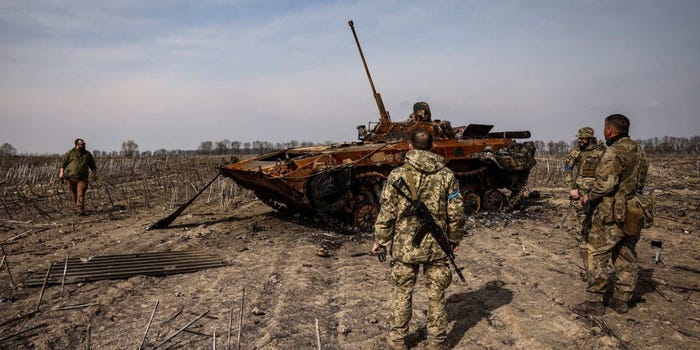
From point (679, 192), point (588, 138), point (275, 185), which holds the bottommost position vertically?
point (679, 192)

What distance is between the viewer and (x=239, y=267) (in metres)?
6.26

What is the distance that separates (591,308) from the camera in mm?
4457

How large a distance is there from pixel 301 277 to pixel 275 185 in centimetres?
271

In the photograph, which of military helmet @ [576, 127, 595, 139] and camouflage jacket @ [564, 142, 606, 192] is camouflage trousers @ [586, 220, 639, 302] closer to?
camouflage jacket @ [564, 142, 606, 192]

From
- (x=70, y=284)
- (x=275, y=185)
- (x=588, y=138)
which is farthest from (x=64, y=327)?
(x=588, y=138)

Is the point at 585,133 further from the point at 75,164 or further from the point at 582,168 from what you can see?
the point at 75,164

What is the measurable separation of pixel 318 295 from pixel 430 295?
1.94 m

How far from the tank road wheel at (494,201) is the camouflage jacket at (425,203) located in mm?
7428

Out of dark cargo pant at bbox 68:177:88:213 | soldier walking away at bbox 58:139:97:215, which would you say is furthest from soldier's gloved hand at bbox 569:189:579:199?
dark cargo pant at bbox 68:177:88:213

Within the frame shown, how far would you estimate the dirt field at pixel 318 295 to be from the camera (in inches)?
159

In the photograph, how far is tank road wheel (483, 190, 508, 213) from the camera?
424 inches

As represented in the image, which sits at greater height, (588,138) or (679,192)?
(588,138)

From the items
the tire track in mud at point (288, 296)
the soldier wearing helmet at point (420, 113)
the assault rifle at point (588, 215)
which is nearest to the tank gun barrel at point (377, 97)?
the soldier wearing helmet at point (420, 113)

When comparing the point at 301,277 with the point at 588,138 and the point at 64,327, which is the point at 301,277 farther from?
the point at 588,138
